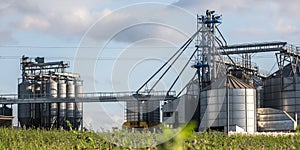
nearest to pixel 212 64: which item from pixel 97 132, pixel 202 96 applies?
pixel 202 96

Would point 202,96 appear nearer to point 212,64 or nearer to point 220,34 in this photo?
point 212,64

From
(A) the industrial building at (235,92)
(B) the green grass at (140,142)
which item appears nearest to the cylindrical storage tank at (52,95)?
(A) the industrial building at (235,92)

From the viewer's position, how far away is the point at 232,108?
1816 inches

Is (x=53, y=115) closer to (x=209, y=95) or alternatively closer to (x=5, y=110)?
(x=5, y=110)

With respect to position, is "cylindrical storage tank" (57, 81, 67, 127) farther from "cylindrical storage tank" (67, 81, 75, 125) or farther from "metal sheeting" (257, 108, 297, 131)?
"metal sheeting" (257, 108, 297, 131)

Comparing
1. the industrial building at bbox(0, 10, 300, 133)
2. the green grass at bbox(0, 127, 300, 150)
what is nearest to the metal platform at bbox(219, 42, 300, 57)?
the industrial building at bbox(0, 10, 300, 133)

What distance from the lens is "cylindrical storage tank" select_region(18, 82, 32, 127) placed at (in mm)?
65562

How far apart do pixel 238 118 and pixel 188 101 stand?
4.29 m

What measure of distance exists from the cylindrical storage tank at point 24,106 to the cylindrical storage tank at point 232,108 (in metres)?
26.2

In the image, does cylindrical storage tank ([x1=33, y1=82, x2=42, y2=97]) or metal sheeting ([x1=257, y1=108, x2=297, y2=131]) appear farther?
cylindrical storage tank ([x1=33, y1=82, x2=42, y2=97])

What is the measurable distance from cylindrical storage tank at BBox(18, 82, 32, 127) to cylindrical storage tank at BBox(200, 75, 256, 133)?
26233 millimetres

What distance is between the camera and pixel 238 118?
150 feet

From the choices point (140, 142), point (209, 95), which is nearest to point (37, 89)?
point (209, 95)

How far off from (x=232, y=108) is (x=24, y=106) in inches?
1153
